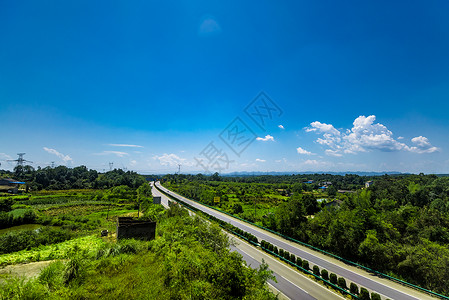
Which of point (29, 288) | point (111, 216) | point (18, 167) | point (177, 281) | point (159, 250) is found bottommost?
point (111, 216)

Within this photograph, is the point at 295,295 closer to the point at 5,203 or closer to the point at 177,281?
the point at 177,281

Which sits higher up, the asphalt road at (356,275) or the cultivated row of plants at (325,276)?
the cultivated row of plants at (325,276)

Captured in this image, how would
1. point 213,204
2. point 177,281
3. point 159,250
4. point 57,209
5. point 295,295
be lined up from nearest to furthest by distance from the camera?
point 177,281
point 295,295
point 159,250
point 57,209
point 213,204

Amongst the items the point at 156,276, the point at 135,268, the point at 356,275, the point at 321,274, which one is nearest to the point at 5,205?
the point at 135,268

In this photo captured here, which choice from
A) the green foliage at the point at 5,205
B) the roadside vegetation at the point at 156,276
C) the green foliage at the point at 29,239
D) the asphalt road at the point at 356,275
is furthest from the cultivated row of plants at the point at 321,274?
the green foliage at the point at 5,205

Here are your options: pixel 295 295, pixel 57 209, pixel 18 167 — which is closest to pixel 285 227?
pixel 295 295

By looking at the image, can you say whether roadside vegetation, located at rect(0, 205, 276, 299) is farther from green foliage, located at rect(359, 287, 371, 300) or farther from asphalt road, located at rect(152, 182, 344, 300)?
green foliage, located at rect(359, 287, 371, 300)

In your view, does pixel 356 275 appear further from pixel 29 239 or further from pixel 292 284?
pixel 29 239

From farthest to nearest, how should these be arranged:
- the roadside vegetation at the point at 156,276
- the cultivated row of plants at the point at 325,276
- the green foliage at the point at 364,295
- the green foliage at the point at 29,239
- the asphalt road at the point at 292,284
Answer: the green foliage at the point at 29,239
the asphalt road at the point at 292,284
the cultivated row of plants at the point at 325,276
the green foliage at the point at 364,295
the roadside vegetation at the point at 156,276

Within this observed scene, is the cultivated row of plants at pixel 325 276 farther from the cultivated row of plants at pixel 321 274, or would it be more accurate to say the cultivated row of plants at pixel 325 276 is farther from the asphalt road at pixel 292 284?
the asphalt road at pixel 292 284

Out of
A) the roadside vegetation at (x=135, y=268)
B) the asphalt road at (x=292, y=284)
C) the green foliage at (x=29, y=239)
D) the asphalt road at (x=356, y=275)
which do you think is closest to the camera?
the roadside vegetation at (x=135, y=268)

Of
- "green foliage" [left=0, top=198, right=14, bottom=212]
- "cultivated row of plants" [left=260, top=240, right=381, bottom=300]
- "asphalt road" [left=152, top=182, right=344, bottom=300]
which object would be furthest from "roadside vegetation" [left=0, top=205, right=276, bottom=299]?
"green foliage" [left=0, top=198, right=14, bottom=212]
